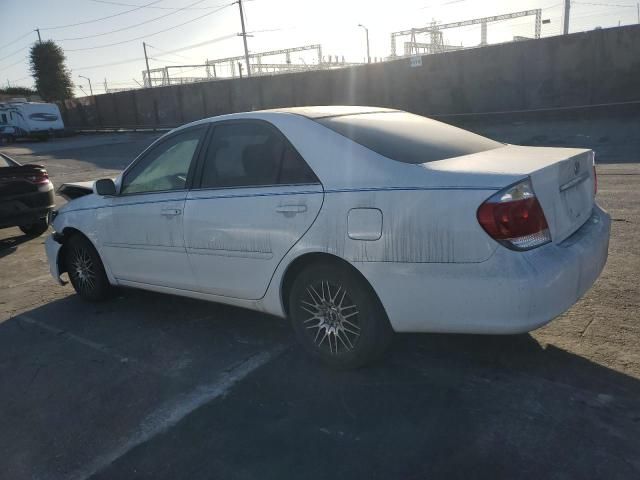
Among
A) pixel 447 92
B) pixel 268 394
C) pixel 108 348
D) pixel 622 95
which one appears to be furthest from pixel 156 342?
pixel 447 92

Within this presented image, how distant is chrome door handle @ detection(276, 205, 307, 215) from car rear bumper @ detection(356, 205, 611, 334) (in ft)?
1.71

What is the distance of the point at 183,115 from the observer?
35.2m

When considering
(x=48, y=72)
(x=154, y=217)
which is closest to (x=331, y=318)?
(x=154, y=217)

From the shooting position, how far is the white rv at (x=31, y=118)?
38.6 meters

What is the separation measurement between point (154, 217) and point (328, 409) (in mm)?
2145

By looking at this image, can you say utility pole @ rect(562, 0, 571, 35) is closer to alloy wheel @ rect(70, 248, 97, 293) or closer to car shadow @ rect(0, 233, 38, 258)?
car shadow @ rect(0, 233, 38, 258)

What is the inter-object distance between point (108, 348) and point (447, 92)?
19.5 meters

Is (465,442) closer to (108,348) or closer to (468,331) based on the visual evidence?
(468,331)

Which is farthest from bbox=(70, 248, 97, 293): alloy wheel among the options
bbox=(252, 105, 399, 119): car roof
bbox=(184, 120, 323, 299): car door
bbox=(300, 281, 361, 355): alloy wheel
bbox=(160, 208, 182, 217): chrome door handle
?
bbox=(300, 281, 361, 355): alloy wheel

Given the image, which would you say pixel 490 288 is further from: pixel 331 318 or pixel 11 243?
pixel 11 243

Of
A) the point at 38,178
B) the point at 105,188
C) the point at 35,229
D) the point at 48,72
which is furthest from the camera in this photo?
the point at 48,72

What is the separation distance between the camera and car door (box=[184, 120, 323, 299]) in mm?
3473

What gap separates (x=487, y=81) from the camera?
20.3m

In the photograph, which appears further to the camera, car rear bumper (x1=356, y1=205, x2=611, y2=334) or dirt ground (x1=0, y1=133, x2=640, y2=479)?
car rear bumper (x1=356, y1=205, x2=611, y2=334)
